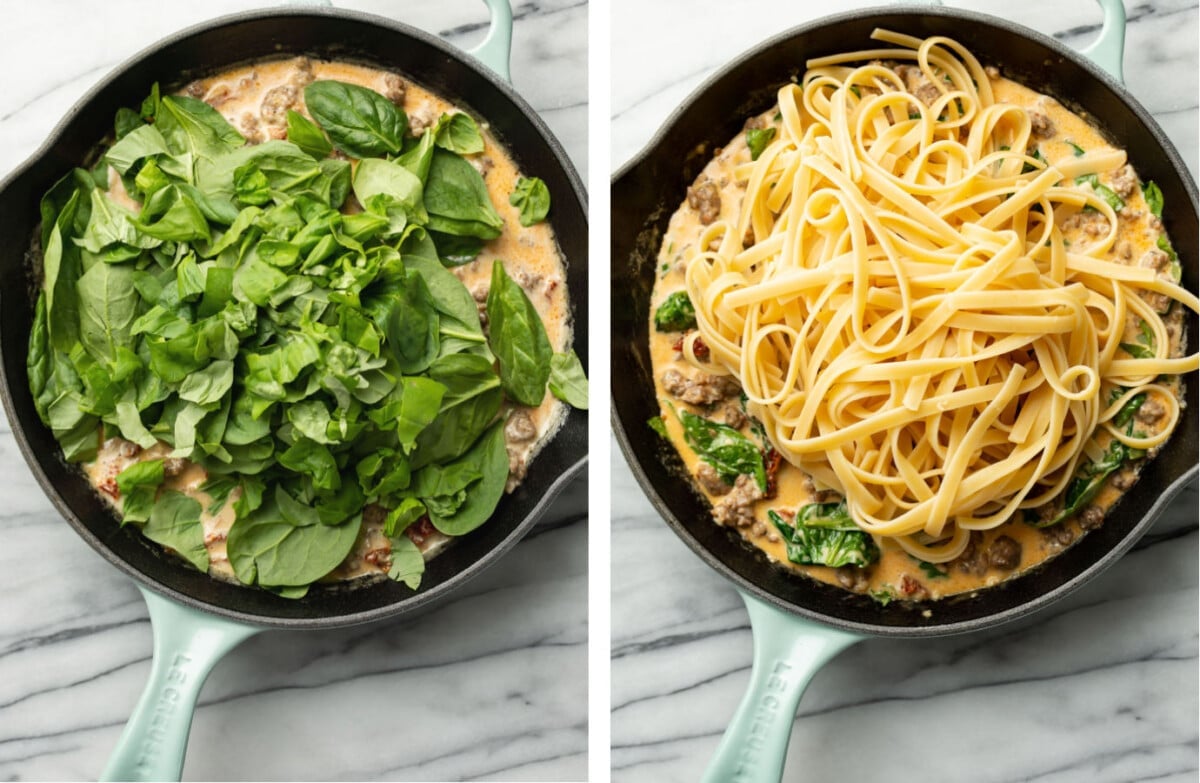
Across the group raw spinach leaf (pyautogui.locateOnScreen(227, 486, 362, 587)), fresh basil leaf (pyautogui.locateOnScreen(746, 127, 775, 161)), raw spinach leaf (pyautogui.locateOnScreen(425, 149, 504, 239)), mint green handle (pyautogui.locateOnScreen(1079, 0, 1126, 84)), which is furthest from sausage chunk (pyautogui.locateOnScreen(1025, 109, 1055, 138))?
raw spinach leaf (pyautogui.locateOnScreen(227, 486, 362, 587))

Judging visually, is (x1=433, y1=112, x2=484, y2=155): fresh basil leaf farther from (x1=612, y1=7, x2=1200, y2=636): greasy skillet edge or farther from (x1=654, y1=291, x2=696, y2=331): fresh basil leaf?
(x1=654, y1=291, x2=696, y2=331): fresh basil leaf

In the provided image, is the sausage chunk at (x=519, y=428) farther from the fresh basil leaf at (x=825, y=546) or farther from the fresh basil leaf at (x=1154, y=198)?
the fresh basil leaf at (x=1154, y=198)

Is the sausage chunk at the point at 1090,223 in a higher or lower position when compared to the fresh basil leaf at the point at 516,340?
higher

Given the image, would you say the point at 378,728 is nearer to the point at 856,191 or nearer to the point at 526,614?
the point at 526,614

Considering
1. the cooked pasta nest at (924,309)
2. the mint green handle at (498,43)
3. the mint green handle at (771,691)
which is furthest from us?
the mint green handle at (498,43)

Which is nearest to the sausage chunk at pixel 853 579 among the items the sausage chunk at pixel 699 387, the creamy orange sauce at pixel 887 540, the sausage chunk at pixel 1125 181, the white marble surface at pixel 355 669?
the creamy orange sauce at pixel 887 540
